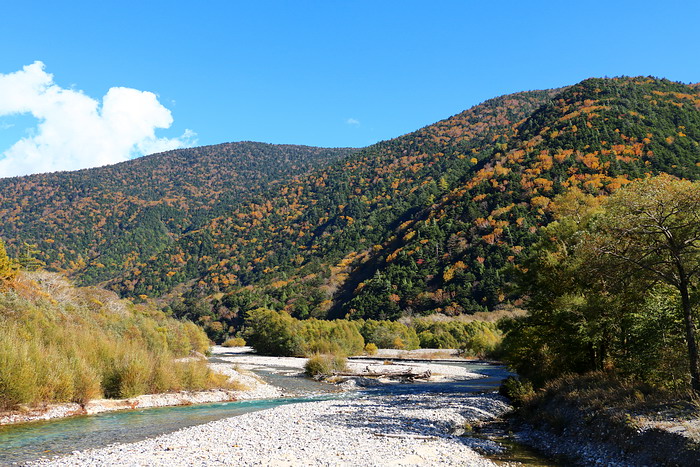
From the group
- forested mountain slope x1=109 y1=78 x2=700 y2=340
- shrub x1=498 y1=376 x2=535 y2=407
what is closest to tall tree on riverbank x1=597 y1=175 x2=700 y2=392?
shrub x1=498 y1=376 x2=535 y2=407

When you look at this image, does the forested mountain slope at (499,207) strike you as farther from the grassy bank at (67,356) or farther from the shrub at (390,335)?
the grassy bank at (67,356)

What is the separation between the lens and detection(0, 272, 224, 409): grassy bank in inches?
762

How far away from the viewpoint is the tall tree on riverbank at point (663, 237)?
554 inches

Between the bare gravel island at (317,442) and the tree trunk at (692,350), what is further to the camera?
the tree trunk at (692,350)

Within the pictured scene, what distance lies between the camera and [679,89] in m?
154

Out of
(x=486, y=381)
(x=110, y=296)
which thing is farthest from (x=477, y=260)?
(x=110, y=296)

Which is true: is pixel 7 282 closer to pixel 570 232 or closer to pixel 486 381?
pixel 570 232

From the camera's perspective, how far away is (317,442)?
A: 15.6 metres

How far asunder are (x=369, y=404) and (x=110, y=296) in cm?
3386

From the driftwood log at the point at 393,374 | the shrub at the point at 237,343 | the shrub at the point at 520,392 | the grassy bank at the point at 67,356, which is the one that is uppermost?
the grassy bank at the point at 67,356

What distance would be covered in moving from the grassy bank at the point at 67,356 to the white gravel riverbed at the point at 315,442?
25.1 feet

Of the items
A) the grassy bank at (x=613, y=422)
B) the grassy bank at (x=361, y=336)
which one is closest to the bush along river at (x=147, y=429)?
the grassy bank at (x=613, y=422)

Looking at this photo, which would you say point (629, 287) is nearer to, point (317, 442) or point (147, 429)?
point (317, 442)

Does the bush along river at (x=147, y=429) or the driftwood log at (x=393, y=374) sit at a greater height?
the bush along river at (x=147, y=429)
